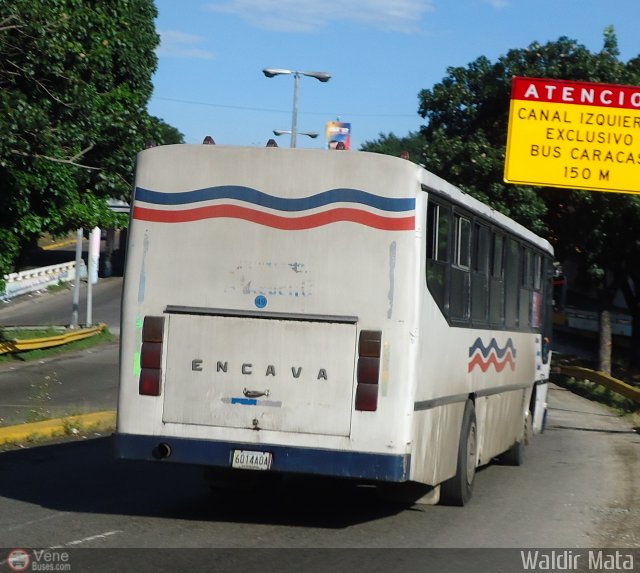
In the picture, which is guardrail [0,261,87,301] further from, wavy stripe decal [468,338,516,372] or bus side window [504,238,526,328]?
wavy stripe decal [468,338,516,372]

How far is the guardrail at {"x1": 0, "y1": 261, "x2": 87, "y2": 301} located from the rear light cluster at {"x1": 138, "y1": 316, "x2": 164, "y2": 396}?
42241 millimetres

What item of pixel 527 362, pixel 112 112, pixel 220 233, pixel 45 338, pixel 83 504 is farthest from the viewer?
pixel 45 338

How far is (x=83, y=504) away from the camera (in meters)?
10.4

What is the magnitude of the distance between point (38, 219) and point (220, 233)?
1498 cm

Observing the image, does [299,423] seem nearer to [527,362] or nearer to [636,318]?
[527,362]

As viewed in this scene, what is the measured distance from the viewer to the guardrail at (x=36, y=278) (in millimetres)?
52500

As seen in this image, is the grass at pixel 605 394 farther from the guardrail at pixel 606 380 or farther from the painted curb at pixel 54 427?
the painted curb at pixel 54 427

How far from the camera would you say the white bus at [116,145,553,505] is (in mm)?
9273

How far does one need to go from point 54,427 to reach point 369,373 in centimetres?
800

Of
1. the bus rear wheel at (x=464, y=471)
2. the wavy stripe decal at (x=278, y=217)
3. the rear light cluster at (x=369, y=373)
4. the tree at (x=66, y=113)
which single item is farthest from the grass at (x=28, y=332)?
the rear light cluster at (x=369, y=373)

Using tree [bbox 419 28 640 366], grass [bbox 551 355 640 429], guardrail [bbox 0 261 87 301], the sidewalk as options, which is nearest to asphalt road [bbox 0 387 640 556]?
the sidewalk

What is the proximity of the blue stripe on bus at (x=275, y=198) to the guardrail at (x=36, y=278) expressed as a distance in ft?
138

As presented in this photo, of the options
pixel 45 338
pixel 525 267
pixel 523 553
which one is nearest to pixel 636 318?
pixel 45 338

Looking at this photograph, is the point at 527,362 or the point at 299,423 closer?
the point at 299,423
